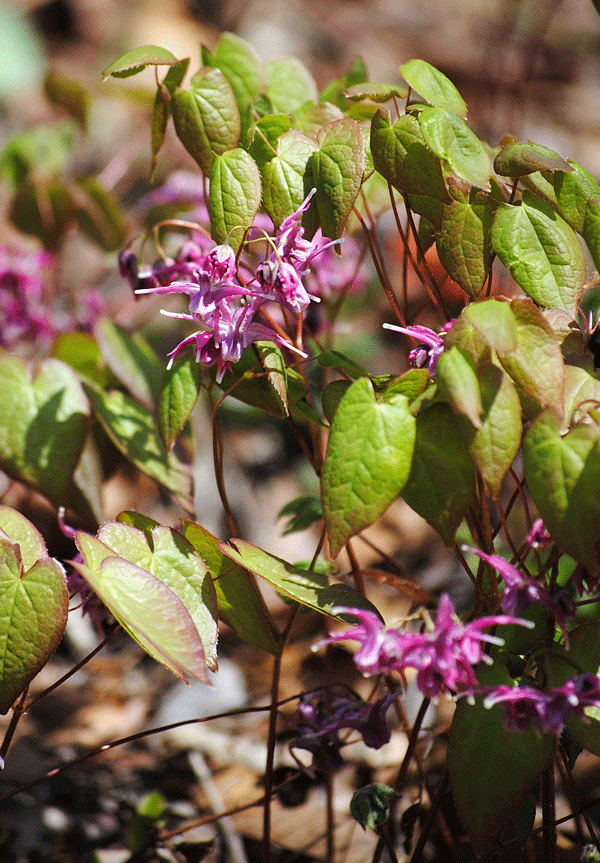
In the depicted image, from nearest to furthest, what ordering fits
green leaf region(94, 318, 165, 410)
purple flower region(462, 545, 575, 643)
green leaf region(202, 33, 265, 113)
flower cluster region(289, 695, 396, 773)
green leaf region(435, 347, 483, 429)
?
green leaf region(435, 347, 483, 429), purple flower region(462, 545, 575, 643), flower cluster region(289, 695, 396, 773), green leaf region(202, 33, 265, 113), green leaf region(94, 318, 165, 410)

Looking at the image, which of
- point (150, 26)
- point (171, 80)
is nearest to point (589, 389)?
point (171, 80)

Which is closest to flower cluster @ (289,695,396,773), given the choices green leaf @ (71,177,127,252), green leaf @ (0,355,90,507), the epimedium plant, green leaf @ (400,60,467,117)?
the epimedium plant

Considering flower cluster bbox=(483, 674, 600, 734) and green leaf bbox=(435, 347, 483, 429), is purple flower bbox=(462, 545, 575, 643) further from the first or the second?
green leaf bbox=(435, 347, 483, 429)

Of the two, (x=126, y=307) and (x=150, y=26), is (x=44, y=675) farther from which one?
(x=150, y=26)

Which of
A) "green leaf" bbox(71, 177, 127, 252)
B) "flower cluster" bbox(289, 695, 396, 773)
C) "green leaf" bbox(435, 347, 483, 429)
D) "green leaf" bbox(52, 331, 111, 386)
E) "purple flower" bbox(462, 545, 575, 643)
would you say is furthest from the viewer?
"green leaf" bbox(71, 177, 127, 252)

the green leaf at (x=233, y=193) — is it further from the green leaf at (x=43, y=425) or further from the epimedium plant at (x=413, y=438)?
the green leaf at (x=43, y=425)

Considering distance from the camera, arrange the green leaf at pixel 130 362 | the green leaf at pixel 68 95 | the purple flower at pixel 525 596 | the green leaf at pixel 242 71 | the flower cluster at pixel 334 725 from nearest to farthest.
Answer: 1. the purple flower at pixel 525 596
2. the flower cluster at pixel 334 725
3. the green leaf at pixel 242 71
4. the green leaf at pixel 130 362
5. the green leaf at pixel 68 95

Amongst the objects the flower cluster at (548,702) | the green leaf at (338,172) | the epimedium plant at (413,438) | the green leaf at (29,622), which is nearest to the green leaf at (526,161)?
the epimedium plant at (413,438)

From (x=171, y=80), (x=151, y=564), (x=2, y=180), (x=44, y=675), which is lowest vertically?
(x=44, y=675)
